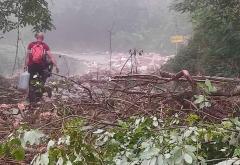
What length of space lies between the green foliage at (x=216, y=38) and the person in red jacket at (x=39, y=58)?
4.53 m

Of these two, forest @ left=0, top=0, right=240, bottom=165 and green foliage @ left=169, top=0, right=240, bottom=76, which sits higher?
green foliage @ left=169, top=0, right=240, bottom=76

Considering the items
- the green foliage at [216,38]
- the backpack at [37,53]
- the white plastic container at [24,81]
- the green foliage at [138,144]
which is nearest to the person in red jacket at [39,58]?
the backpack at [37,53]

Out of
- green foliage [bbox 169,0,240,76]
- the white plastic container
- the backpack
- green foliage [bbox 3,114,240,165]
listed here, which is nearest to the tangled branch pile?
green foliage [bbox 3,114,240,165]

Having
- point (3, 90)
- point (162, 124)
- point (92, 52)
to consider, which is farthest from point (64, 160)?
point (92, 52)

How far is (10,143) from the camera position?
3104 millimetres

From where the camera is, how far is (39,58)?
9570 mm

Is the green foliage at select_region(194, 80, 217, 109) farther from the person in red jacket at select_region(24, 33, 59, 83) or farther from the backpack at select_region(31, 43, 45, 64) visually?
the backpack at select_region(31, 43, 45, 64)

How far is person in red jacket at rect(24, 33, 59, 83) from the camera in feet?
31.4

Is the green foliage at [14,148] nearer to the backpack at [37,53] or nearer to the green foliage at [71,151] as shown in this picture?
the green foliage at [71,151]

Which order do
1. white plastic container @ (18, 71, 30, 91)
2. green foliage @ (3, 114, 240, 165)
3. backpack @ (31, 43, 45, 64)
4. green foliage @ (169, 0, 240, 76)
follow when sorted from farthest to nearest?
1. green foliage @ (169, 0, 240, 76)
2. white plastic container @ (18, 71, 30, 91)
3. backpack @ (31, 43, 45, 64)
4. green foliage @ (3, 114, 240, 165)

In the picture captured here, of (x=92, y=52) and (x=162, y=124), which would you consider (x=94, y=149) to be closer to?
(x=162, y=124)

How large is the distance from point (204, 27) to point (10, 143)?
1282cm

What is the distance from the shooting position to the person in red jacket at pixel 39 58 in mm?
9570

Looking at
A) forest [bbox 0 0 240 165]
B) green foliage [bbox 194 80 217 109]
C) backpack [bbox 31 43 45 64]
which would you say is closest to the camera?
forest [bbox 0 0 240 165]
